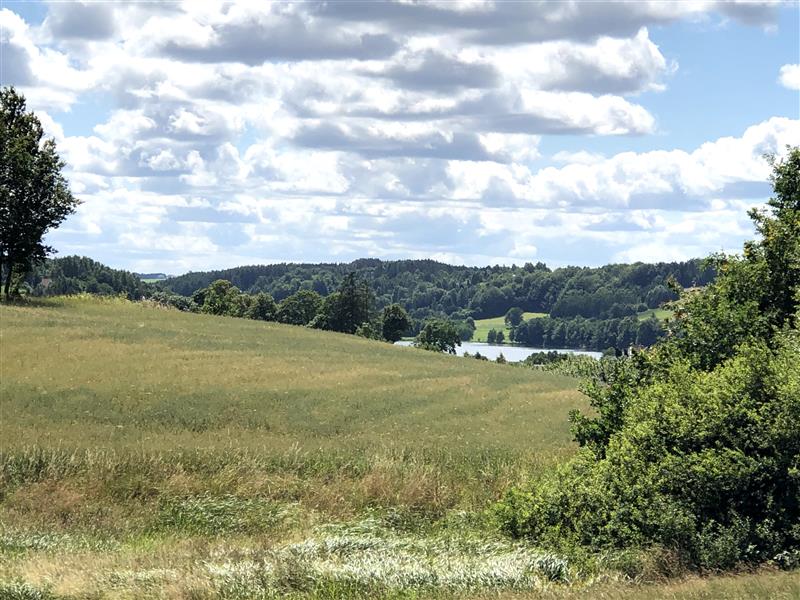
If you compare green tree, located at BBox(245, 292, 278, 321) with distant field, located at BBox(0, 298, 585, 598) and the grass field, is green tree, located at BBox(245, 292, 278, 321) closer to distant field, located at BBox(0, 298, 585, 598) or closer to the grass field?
the grass field

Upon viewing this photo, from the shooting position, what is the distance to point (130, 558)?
50.0 feet

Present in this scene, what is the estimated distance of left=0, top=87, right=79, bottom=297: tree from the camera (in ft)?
226

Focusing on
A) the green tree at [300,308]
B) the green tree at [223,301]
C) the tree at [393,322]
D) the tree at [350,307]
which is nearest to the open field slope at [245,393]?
the tree at [350,307]

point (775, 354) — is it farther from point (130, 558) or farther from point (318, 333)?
point (318, 333)

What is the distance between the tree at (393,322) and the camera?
16425cm

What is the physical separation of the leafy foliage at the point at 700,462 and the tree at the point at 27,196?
56.7m

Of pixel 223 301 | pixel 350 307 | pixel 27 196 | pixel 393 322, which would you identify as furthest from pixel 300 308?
pixel 27 196

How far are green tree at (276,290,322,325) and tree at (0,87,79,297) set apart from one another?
4015 inches

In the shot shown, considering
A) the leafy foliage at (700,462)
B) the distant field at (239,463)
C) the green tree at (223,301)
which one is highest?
the green tree at (223,301)

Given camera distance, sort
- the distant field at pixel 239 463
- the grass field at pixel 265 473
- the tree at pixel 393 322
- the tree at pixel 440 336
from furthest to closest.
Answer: the tree at pixel 440 336 < the tree at pixel 393 322 < the distant field at pixel 239 463 < the grass field at pixel 265 473

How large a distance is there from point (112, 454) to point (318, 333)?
47.7m

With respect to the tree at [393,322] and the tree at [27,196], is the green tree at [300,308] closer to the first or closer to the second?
the tree at [393,322]

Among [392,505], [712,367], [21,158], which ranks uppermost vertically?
[21,158]

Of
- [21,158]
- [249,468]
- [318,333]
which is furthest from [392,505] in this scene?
[21,158]
